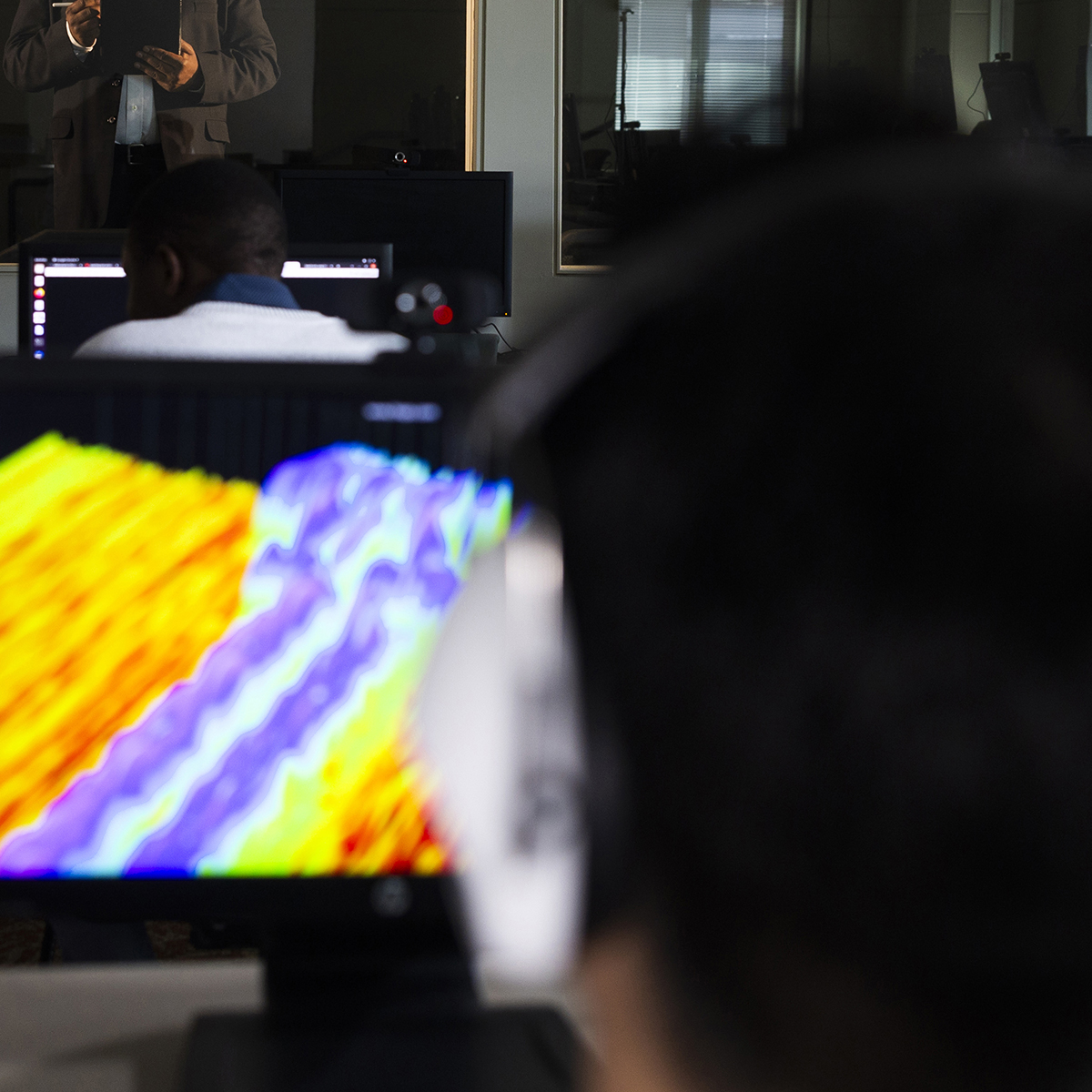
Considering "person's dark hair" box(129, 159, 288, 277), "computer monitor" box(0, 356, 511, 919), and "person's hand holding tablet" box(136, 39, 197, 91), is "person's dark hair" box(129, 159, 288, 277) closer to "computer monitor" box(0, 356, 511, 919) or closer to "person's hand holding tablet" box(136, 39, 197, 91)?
"computer monitor" box(0, 356, 511, 919)

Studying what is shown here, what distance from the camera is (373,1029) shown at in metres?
0.71

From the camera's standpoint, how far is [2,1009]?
749 millimetres

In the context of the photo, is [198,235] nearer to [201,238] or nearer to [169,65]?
[201,238]

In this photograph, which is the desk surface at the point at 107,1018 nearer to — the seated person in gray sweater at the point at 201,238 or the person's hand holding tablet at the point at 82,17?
the seated person in gray sweater at the point at 201,238

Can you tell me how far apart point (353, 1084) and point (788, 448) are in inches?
22.9

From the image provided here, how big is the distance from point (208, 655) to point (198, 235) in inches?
60.0

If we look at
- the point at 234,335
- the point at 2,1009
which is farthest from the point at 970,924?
the point at 234,335

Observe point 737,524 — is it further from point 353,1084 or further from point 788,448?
point 353,1084

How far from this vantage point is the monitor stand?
0.67m

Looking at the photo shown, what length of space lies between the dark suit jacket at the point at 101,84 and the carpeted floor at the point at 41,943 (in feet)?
9.00

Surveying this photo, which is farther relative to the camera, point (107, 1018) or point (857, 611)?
point (107, 1018)

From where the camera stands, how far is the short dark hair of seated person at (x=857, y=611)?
18 cm

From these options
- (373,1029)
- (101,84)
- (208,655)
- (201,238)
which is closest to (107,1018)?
(373,1029)

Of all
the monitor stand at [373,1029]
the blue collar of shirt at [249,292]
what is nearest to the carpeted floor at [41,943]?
the blue collar of shirt at [249,292]
